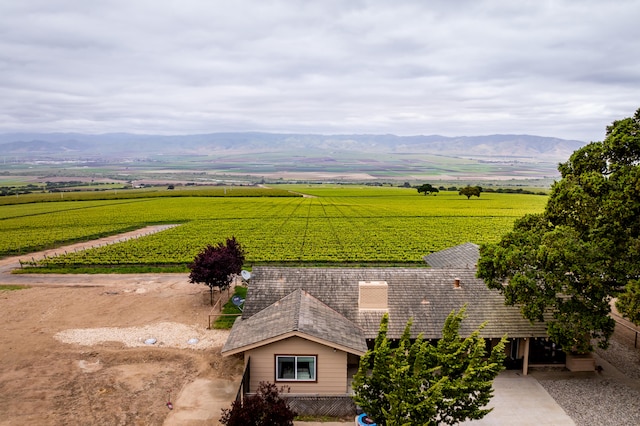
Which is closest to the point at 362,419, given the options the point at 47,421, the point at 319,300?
the point at 319,300

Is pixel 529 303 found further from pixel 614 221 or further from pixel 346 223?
pixel 346 223

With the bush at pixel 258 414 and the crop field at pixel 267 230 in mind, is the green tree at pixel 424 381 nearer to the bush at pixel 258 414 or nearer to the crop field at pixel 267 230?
the bush at pixel 258 414

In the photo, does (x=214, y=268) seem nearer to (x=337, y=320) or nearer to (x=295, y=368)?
(x=337, y=320)

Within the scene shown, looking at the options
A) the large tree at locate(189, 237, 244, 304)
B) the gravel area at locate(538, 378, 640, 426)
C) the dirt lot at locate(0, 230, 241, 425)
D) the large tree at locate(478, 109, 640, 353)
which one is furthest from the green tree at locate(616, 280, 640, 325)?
the large tree at locate(189, 237, 244, 304)

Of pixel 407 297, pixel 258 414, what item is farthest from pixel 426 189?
pixel 258 414

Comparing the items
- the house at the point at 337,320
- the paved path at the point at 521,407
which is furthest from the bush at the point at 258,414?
the house at the point at 337,320

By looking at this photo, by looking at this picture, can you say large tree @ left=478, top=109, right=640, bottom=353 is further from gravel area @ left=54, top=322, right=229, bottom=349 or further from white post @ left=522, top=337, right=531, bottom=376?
gravel area @ left=54, top=322, right=229, bottom=349
